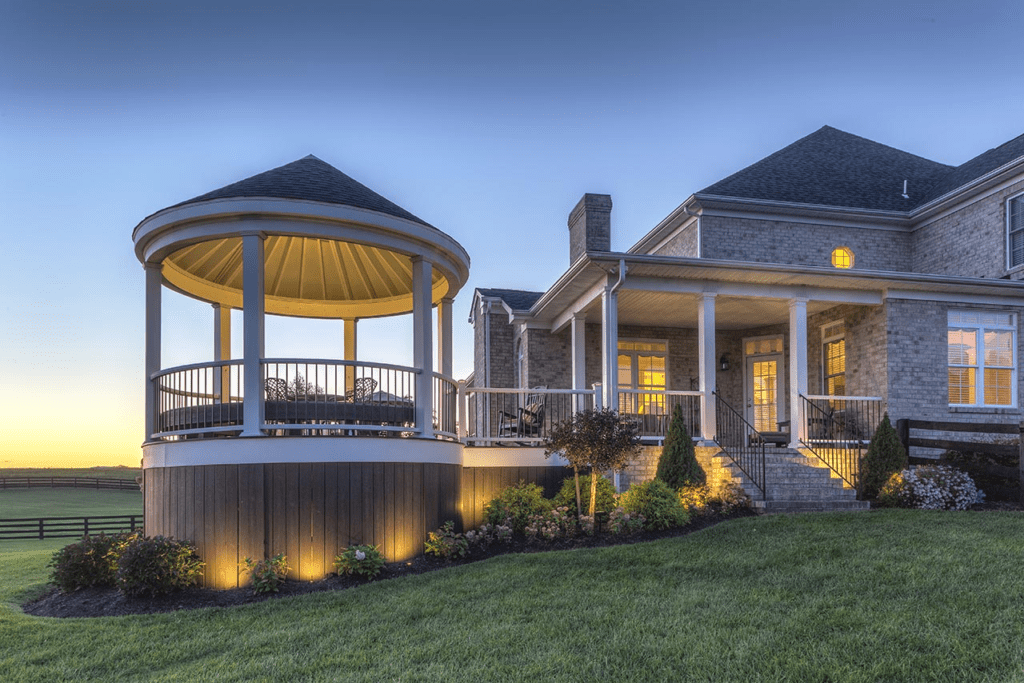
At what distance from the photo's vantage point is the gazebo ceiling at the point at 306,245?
333 inches

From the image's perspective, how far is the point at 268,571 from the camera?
764 centimetres

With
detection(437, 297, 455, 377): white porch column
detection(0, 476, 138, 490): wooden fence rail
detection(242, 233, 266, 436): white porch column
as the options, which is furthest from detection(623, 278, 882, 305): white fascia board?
detection(0, 476, 138, 490): wooden fence rail

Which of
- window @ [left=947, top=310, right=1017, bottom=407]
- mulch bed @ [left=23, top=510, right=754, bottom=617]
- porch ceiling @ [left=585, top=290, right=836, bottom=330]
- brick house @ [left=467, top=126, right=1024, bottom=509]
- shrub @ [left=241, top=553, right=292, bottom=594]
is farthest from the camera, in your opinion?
window @ [left=947, top=310, right=1017, bottom=407]

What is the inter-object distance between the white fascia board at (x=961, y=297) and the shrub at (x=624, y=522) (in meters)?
6.29

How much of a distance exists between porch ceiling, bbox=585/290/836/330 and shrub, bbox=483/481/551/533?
12.8 feet

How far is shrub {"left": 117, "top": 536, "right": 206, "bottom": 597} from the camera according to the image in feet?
24.4

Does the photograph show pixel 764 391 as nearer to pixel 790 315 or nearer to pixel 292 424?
pixel 790 315

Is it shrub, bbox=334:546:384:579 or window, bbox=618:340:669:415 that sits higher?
window, bbox=618:340:669:415

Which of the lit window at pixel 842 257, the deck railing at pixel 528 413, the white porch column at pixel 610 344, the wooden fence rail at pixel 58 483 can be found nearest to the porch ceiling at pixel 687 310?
the white porch column at pixel 610 344

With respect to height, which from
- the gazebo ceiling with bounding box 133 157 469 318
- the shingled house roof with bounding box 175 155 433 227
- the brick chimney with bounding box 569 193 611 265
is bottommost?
the gazebo ceiling with bounding box 133 157 469 318

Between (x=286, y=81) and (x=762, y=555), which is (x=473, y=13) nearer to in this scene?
(x=286, y=81)

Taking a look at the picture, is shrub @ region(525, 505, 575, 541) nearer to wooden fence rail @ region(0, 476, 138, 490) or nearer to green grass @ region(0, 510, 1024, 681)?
green grass @ region(0, 510, 1024, 681)

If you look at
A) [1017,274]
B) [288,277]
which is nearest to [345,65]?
[288,277]

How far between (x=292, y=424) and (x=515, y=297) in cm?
1075
